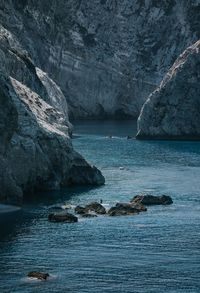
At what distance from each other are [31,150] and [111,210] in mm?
21719

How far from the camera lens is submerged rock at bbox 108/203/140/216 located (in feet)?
407

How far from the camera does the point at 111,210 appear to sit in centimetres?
12525

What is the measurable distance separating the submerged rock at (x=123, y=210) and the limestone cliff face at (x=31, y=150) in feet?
44.9

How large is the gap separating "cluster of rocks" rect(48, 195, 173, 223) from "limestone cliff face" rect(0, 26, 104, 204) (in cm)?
1011

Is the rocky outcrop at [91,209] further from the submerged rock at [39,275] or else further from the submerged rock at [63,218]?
the submerged rock at [39,275]

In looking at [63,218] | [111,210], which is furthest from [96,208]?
[63,218]

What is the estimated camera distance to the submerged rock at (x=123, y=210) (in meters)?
124

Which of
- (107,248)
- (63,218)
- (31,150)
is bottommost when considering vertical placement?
(107,248)

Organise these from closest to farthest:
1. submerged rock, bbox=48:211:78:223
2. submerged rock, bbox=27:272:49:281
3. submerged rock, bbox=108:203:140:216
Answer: submerged rock, bbox=27:272:49:281, submerged rock, bbox=48:211:78:223, submerged rock, bbox=108:203:140:216

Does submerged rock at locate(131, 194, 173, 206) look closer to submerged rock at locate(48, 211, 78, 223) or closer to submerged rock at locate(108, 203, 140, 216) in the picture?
submerged rock at locate(108, 203, 140, 216)

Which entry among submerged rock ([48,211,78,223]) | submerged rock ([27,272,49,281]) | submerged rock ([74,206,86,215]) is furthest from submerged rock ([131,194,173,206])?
submerged rock ([27,272,49,281])

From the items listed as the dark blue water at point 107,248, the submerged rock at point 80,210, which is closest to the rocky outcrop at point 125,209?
the dark blue water at point 107,248

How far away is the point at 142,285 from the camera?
87250mm

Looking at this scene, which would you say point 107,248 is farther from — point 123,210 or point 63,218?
point 123,210
